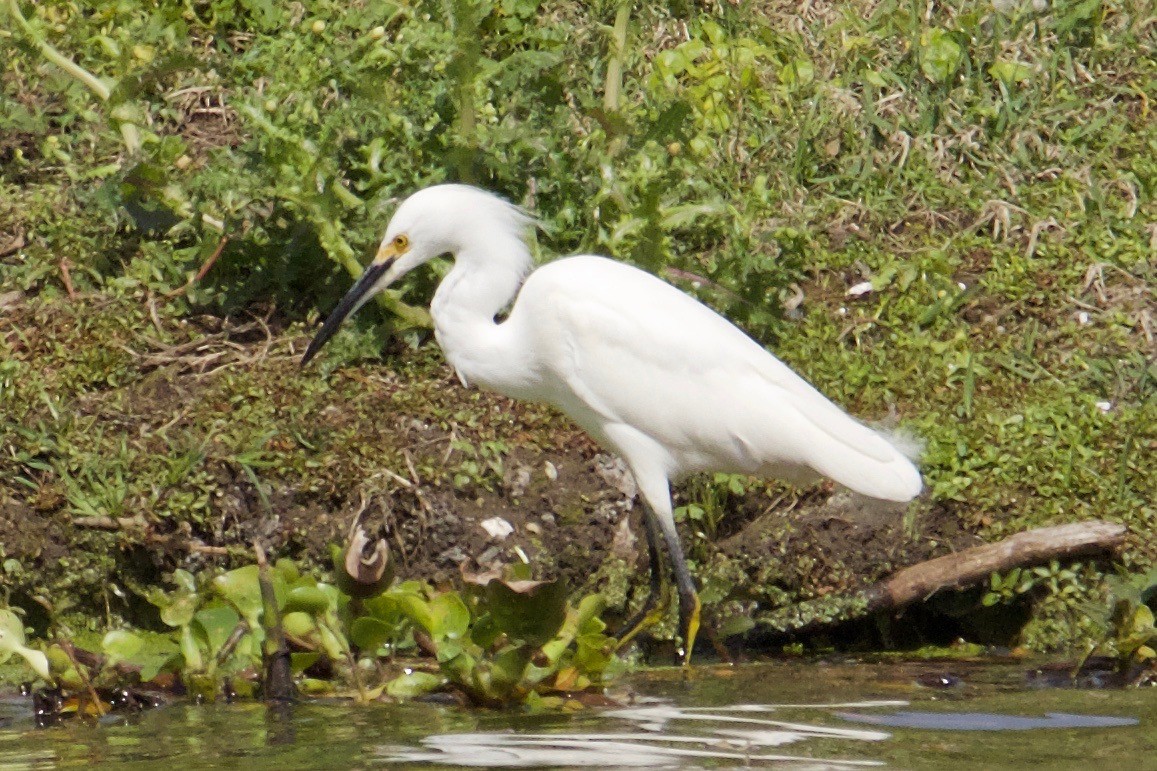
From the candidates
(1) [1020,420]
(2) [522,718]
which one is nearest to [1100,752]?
(2) [522,718]

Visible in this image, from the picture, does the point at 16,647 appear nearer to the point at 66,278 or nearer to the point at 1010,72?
the point at 66,278

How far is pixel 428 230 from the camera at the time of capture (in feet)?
18.0

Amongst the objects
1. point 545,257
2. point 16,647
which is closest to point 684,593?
point 545,257

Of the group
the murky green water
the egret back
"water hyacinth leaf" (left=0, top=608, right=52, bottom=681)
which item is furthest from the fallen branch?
"water hyacinth leaf" (left=0, top=608, right=52, bottom=681)

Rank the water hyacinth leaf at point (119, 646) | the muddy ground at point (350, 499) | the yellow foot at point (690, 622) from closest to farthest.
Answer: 1. the water hyacinth leaf at point (119, 646)
2. the yellow foot at point (690, 622)
3. the muddy ground at point (350, 499)

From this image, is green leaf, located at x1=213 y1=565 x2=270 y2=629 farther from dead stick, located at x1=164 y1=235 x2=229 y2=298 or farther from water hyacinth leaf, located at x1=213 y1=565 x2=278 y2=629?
dead stick, located at x1=164 y1=235 x2=229 y2=298

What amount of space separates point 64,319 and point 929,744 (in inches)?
153

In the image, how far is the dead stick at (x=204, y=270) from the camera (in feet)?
21.4

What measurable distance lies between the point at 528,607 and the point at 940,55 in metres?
4.29

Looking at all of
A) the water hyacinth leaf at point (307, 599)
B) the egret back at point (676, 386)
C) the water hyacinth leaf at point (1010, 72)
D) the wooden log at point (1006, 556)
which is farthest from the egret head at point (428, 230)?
the water hyacinth leaf at point (1010, 72)

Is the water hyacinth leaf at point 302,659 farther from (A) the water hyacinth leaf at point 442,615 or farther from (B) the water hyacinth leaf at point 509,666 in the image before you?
(B) the water hyacinth leaf at point 509,666

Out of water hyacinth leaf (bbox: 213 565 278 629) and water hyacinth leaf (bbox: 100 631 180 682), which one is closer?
water hyacinth leaf (bbox: 100 631 180 682)

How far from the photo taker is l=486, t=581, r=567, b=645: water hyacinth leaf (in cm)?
442

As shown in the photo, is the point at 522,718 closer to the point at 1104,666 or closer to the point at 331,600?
the point at 331,600
